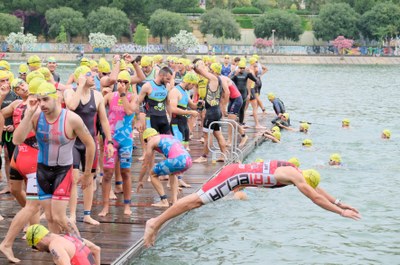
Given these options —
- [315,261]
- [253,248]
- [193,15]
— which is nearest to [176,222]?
[253,248]

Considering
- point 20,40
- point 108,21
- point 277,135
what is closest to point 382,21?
point 108,21

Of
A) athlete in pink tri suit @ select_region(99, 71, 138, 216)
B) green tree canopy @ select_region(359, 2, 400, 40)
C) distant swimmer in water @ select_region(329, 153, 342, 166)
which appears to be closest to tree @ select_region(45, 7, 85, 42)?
green tree canopy @ select_region(359, 2, 400, 40)

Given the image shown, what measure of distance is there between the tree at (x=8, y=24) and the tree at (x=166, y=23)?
1887 centimetres

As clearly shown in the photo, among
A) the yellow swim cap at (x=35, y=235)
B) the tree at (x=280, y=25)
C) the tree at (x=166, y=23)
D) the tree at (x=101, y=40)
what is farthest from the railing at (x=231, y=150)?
the tree at (x=280, y=25)

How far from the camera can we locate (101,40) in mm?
109438

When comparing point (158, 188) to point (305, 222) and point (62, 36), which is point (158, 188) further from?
point (62, 36)

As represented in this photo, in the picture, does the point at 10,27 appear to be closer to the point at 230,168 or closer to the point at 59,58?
the point at 59,58

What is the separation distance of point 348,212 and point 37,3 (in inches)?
4457

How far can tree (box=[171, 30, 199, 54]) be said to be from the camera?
11131 cm

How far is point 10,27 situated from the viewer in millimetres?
113750

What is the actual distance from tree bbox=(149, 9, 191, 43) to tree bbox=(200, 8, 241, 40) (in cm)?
354

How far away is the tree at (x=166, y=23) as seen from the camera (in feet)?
370

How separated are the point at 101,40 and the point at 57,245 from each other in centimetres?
10300

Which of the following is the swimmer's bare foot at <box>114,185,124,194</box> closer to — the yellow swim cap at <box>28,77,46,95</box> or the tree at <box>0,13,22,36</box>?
the yellow swim cap at <box>28,77,46,95</box>
